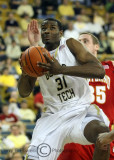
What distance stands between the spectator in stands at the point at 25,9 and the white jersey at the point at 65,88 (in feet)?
40.5

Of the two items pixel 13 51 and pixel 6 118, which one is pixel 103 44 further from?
pixel 6 118

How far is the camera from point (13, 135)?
11211mm

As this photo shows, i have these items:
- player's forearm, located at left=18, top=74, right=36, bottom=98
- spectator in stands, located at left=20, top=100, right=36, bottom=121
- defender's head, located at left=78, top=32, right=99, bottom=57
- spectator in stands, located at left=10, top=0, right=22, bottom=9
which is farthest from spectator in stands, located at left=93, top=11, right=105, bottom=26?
player's forearm, located at left=18, top=74, right=36, bottom=98

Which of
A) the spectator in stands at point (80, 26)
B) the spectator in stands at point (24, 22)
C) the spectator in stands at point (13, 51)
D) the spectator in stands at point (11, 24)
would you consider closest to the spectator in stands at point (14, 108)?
the spectator in stands at point (13, 51)

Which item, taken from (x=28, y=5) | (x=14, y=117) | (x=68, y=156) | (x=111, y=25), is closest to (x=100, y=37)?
(x=111, y=25)

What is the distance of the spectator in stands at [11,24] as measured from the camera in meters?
16.7

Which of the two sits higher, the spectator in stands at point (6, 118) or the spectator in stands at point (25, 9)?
the spectator in stands at point (25, 9)

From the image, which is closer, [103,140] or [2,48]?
[103,140]

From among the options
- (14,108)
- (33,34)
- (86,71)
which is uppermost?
(33,34)

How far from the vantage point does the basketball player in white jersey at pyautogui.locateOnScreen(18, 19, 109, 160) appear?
16.9ft

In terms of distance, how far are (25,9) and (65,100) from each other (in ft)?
41.7

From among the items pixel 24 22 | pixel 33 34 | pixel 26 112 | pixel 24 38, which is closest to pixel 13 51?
pixel 24 38

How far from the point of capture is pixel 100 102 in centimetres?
658

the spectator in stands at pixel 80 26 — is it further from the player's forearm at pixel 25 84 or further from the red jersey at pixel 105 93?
the player's forearm at pixel 25 84
